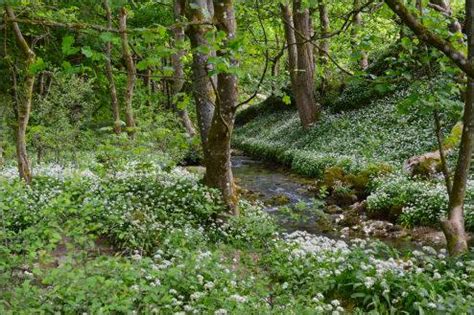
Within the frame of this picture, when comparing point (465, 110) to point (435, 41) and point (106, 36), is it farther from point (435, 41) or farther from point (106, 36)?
point (106, 36)

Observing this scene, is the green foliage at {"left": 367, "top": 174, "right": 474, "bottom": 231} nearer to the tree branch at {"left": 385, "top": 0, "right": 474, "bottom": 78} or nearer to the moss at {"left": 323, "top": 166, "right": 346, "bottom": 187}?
the moss at {"left": 323, "top": 166, "right": 346, "bottom": 187}

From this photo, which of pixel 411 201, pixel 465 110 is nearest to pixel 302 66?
pixel 411 201

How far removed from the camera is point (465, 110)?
16.5ft

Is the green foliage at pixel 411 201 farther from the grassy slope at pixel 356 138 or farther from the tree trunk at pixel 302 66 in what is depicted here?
the tree trunk at pixel 302 66

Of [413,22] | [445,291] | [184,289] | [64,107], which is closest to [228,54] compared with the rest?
[413,22]

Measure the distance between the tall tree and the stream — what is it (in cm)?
210

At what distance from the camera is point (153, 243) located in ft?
24.2

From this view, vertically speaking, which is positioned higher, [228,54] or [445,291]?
[228,54]

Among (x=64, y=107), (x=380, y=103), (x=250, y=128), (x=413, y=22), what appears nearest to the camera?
(x=413, y=22)

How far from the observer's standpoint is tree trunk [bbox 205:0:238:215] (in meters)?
7.15

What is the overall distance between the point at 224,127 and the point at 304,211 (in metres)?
5.82

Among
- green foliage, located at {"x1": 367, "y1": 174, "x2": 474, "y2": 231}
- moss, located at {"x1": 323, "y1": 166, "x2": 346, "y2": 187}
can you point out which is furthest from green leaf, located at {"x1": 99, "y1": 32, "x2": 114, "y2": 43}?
moss, located at {"x1": 323, "y1": 166, "x2": 346, "y2": 187}

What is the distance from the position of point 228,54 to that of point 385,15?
78.7 inches

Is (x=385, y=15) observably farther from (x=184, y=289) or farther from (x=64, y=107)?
(x=64, y=107)
